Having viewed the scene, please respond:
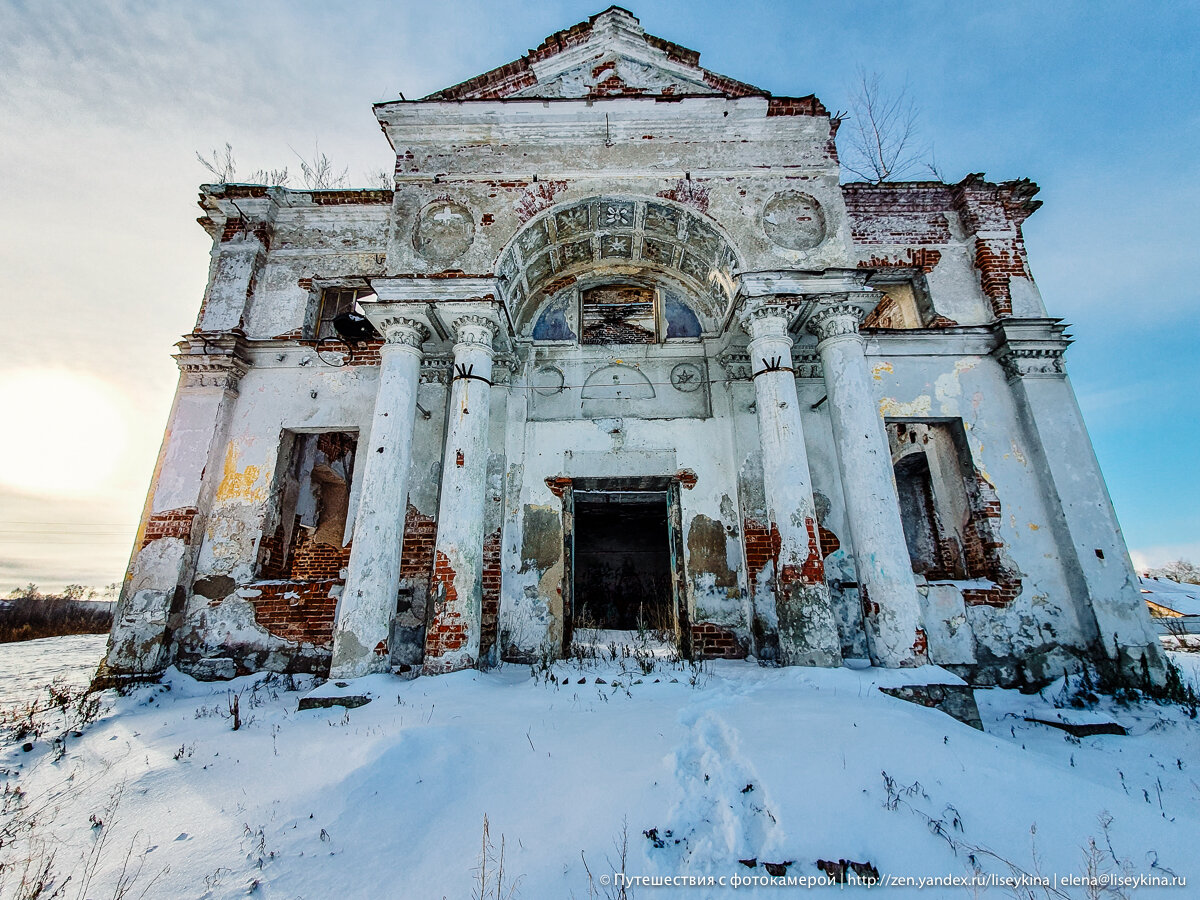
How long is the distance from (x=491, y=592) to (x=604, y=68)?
7.64 m

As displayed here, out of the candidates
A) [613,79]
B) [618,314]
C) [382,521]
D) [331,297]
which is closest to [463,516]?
[382,521]

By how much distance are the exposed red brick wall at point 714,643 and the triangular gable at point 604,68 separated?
7472mm

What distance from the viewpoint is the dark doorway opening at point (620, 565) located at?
13492mm

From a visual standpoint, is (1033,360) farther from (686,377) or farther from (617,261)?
(617,261)

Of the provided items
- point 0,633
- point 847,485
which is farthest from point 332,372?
point 0,633

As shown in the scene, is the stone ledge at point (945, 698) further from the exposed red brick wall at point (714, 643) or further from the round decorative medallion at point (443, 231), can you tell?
the round decorative medallion at point (443, 231)

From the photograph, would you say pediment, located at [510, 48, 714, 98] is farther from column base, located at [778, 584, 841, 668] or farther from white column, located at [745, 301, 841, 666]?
column base, located at [778, 584, 841, 668]

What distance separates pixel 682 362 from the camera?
7977mm

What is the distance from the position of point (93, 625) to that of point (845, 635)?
25030mm

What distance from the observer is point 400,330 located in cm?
644

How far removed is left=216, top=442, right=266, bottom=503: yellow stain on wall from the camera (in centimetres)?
711

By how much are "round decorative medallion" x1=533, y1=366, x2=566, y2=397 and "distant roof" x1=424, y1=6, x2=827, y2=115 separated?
12.8 feet

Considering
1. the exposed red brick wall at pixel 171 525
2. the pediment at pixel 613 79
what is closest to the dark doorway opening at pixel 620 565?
the exposed red brick wall at pixel 171 525

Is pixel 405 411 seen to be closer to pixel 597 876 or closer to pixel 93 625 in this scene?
pixel 597 876
